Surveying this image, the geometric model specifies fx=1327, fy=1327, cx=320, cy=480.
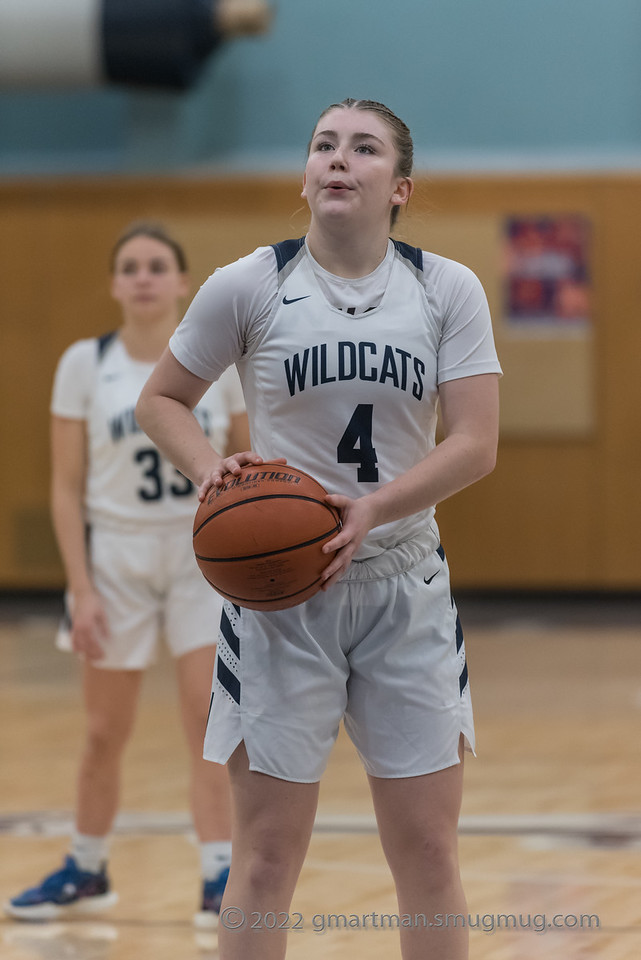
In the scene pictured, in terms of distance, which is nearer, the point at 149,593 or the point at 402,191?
the point at 402,191

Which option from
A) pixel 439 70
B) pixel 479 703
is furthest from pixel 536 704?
pixel 439 70

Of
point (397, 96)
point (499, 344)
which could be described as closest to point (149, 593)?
point (499, 344)

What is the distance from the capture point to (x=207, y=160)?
9750mm

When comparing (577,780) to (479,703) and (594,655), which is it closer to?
(479,703)

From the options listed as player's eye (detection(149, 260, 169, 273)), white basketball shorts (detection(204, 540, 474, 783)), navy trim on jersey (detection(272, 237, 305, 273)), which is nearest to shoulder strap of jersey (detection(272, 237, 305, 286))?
navy trim on jersey (detection(272, 237, 305, 273))

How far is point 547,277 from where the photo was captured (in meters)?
9.45

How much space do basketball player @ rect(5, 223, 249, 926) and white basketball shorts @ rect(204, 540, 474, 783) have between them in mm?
1288

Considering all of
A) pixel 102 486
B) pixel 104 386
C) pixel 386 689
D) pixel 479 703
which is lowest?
pixel 479 703

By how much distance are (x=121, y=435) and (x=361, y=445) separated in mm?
1585

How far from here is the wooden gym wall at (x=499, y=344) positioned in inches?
369

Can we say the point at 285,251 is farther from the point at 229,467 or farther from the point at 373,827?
the point at 373,827

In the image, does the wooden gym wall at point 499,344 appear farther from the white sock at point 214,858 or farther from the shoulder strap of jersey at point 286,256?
the shoulder strap of jersey at point 286,256

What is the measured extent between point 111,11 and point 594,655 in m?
5.35

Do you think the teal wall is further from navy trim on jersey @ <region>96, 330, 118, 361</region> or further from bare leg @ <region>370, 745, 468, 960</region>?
bare leg @ <region>370, 745, 468, 960</region>
